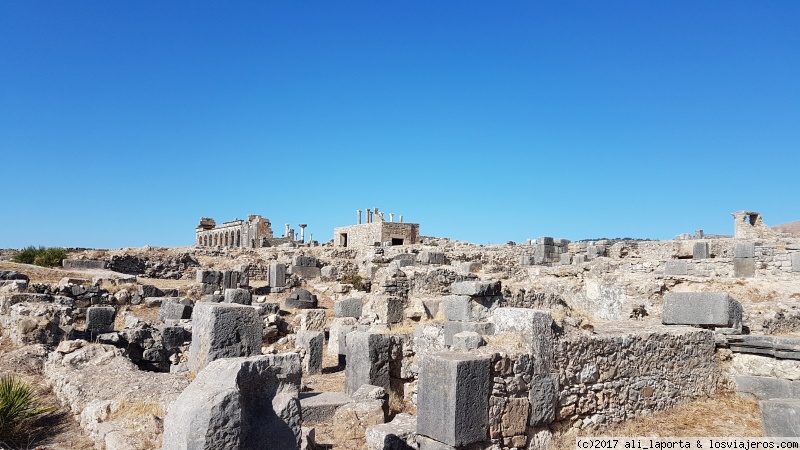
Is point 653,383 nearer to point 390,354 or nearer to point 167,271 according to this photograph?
point 390,354

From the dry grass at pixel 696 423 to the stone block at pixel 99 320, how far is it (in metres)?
10.5

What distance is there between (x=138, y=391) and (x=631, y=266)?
15.6 meters

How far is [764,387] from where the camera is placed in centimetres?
746

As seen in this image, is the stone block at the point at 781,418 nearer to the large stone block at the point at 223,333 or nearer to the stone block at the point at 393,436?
the stone block at the point at 393,436

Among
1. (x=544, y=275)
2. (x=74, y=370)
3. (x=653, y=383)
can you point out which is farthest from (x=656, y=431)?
(x=544, y=275)

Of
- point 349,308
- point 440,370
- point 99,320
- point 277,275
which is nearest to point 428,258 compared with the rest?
point 277,275

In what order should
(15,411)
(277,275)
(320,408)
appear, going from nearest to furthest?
1. (15,411)
2. (320,408)
3. (277,275)

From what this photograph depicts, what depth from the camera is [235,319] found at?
648 cm

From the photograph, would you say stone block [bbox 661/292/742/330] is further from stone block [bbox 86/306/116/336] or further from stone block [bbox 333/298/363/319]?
stone block [bbox 86/306/116/336]

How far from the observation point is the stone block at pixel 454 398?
5180mm

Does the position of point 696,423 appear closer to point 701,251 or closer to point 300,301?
point 701,251

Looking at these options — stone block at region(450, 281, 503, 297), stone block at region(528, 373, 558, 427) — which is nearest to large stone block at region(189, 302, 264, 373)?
stone block at region(528, 373, 558, 427)

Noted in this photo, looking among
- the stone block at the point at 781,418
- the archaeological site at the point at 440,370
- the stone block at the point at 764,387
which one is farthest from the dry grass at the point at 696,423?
the stone block at the point at 781,418

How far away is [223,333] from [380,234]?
27.9m
